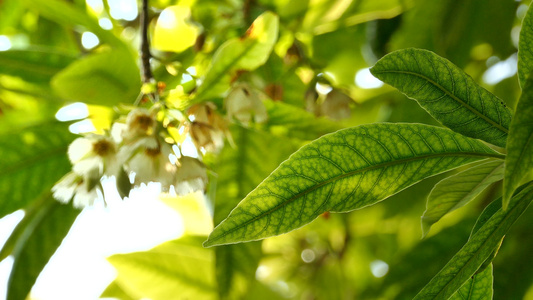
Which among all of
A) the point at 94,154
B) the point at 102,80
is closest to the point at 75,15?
the point at 102,80

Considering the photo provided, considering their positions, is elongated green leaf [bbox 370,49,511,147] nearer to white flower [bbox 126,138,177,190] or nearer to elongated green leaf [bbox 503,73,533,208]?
elongated green leaf [bbox 503,73,533,208]

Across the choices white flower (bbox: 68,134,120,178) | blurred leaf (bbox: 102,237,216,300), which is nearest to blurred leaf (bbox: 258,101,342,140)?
white flower (bbox: 68,134,120,178)

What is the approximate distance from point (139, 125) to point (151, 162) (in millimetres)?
64

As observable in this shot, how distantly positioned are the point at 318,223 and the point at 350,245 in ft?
0.79

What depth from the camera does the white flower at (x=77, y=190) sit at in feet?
3.04

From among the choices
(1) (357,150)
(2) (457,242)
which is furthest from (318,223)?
(1) (357,150)

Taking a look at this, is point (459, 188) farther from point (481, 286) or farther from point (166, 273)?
point (166, 273)

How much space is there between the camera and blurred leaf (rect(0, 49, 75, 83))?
112cm

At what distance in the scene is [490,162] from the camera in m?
0.70

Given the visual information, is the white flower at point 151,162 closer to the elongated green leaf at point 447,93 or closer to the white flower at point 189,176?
the white flower at point 189,176

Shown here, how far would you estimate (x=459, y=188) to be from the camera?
710 millimetres

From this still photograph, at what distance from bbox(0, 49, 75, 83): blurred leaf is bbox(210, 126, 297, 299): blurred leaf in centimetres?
39

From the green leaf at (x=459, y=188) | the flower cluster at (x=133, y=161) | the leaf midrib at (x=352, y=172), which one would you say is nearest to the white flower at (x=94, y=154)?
the flower cluster at (x=133, y=161)

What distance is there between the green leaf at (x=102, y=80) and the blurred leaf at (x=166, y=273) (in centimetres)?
59
